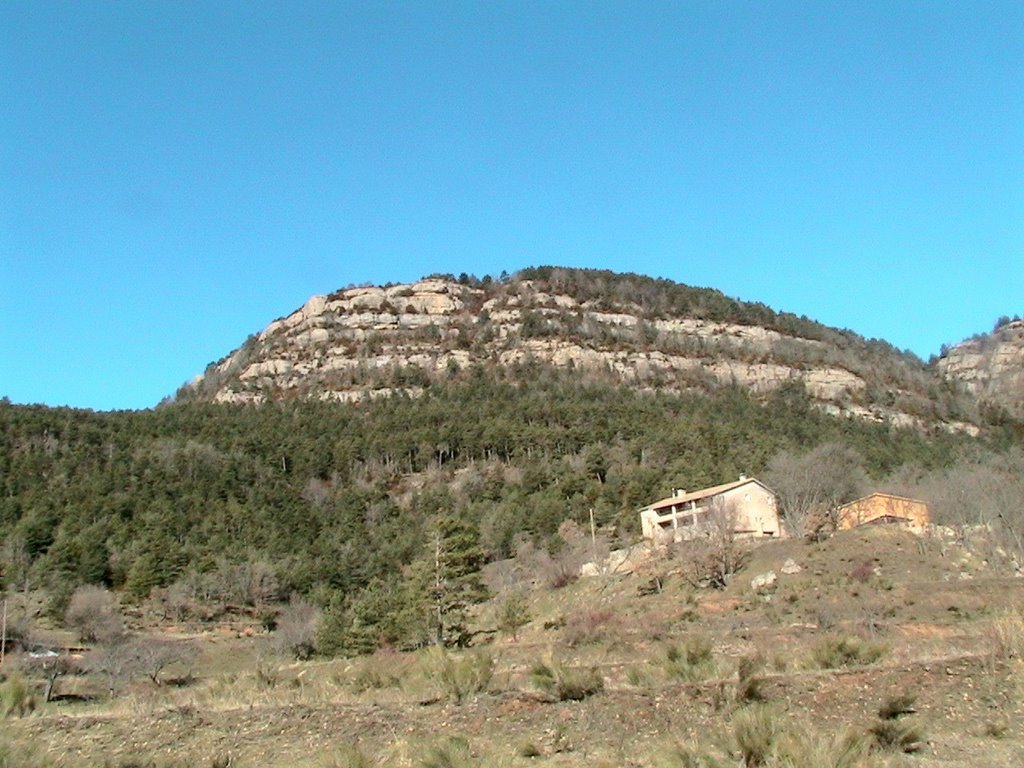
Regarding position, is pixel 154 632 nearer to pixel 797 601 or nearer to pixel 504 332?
pixel 797 601

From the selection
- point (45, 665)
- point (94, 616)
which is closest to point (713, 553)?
point (45, 665)

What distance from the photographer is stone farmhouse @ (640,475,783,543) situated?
190 ft

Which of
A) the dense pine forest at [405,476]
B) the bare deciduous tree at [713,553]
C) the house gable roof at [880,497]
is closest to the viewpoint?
the bare deciduous tree at [713,553]

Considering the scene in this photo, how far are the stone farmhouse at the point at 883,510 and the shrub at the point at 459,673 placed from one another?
5341cm

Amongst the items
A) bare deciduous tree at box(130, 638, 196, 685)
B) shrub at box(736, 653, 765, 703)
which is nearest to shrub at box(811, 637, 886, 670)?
shrub at box(736, 653, 765, 703)

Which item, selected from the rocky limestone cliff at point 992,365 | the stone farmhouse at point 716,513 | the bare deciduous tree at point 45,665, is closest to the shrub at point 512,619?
the stone farmhouse at point 716,513

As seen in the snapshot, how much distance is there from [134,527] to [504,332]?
302ft

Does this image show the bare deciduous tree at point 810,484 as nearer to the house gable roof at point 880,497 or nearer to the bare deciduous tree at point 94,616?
the house gable roof at point 880,497

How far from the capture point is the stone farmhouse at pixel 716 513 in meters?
58.1

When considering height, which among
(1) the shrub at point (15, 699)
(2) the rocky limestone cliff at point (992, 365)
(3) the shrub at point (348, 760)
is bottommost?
(3) the shrub at point (348, 760)

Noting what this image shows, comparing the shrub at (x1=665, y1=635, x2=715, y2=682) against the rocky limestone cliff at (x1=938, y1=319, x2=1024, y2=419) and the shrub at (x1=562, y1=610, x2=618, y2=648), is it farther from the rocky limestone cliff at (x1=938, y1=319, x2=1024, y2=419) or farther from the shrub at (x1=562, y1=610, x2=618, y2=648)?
the rocky limestone cliff at (x1=938, y1=319, x2=1024, y2=419)

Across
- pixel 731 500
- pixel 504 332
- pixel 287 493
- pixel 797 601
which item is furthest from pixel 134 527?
pixel 504 332

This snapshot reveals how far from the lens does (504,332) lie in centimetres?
15562

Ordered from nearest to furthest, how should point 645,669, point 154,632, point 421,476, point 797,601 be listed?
1. point 645,669
2. point 797,601
3. point 154,632
4. point 421,476
